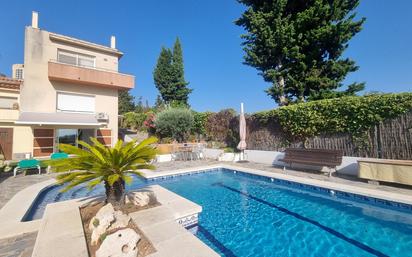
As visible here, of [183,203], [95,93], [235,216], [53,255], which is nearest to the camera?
[53,255]

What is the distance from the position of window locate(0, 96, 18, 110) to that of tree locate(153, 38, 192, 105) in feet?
102

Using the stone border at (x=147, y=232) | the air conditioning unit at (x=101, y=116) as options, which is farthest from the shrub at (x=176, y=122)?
the stone border at (x=147, y=232)

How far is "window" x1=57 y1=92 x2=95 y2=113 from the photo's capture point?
21656mm

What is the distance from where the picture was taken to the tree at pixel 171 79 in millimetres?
50734

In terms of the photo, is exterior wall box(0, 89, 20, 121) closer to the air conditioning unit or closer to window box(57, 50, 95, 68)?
window box(57, 50, 95, 68)

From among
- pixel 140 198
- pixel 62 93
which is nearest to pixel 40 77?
pixel 62 93

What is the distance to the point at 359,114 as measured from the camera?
1308 cm

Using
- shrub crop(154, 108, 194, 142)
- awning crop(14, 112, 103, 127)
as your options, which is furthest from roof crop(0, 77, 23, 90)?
shrub crop(154, 108, 194, 142)

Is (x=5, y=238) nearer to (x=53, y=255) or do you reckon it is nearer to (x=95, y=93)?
(x=53, y=255)

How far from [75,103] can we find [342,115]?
25874 mm

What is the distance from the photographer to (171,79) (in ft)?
167

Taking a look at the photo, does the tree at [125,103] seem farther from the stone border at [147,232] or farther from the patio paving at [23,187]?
the stone border at [147,232]

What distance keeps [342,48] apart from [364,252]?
2313 cm

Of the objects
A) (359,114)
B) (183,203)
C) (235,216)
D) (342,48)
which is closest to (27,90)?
(183,203)
